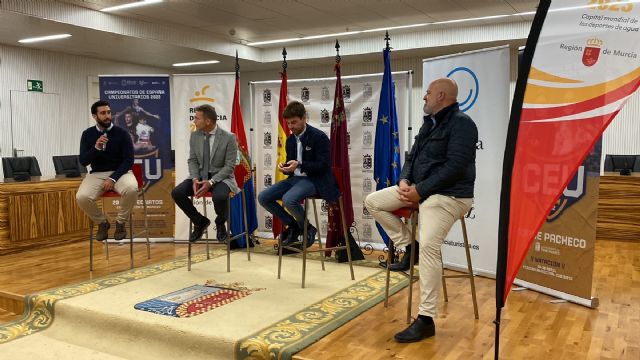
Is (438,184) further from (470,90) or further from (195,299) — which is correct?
(195,299)

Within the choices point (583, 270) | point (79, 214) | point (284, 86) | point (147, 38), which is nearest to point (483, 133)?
point (583, 270)

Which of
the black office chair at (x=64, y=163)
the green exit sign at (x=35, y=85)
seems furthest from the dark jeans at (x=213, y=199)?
the green exit sign at (x=35, y=85)

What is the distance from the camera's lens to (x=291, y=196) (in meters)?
3.76

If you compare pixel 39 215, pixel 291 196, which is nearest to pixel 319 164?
pixel 291 196

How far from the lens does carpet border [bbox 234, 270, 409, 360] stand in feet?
8.65

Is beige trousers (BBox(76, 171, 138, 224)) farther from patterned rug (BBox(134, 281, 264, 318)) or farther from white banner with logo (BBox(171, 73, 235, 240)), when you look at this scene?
white banner with logo (BBox(171, 73, 235, 240))

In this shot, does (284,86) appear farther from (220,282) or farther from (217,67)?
(217,67)

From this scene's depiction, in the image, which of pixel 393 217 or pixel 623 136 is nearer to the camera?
pixel 393 217

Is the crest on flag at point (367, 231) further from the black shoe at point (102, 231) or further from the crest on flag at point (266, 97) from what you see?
the black shoe at point (102, 231)

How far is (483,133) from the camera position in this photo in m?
3.87

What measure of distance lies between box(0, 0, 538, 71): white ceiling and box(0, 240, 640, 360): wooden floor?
4.09 meters

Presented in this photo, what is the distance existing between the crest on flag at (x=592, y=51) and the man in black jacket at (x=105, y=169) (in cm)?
377

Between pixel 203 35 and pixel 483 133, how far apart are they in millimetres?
6528

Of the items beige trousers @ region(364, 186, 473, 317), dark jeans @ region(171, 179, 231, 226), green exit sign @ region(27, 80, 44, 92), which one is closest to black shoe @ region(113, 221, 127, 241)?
dark jeans @ region(171, 179, 231, 226)
